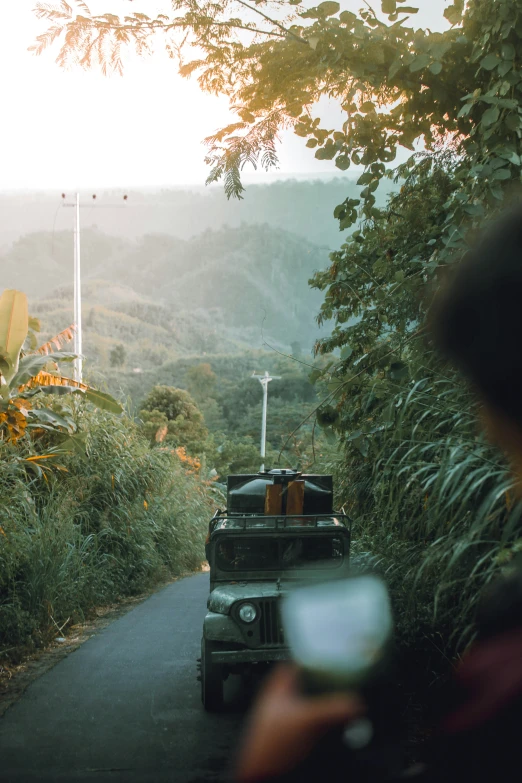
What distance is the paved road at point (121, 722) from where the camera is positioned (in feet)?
16.6

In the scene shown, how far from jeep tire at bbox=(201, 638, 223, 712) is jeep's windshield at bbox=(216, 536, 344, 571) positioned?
92 centimetres

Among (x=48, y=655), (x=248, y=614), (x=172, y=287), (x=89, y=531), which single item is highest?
(x=248, y=614)

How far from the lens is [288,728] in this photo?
17.3 ft

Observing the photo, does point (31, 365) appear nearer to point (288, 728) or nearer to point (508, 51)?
point (288, 728)

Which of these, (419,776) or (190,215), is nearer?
(419,776)

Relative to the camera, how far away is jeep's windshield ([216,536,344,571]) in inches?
283

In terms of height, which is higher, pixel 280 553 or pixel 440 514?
pixel 440 514

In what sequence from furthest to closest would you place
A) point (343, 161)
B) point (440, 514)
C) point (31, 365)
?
point (31, 365)
point (343, 161)
point (440, 514)

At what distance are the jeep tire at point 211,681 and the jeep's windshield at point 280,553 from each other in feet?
3.02

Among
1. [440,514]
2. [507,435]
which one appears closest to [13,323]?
[440,514]

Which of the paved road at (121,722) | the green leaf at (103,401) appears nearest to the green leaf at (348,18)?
the paved road at (121,722)

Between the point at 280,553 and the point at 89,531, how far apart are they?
22.2 feet

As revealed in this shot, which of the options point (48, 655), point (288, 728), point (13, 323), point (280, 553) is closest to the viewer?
point (288, 728)

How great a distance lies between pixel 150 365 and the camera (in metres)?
86.9
